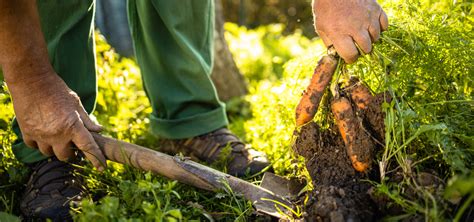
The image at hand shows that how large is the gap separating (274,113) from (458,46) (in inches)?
39.7

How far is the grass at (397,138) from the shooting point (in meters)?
1.76

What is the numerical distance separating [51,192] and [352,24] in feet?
4.78

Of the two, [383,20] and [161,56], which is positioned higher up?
[383,20]

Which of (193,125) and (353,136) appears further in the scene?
(193,125)

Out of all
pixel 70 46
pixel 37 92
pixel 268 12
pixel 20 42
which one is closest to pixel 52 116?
pixel 37 92

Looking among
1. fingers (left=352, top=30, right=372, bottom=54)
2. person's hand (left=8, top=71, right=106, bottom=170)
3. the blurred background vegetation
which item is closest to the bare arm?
person's hand (left=8, top=71, right=106, bottom=170)

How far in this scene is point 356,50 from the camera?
1922 mm

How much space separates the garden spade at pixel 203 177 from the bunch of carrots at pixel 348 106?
1.03ft

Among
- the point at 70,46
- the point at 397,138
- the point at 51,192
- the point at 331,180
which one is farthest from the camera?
the point at 70,46

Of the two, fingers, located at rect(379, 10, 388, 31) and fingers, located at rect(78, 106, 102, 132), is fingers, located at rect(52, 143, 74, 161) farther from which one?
fingers, located at rect(379, 10, 388, 31)

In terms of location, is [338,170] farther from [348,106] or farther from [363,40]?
[363,40]

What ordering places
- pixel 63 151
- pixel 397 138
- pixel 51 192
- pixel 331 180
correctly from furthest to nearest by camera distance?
pixel 51 192 → pixel 63 151 → pixel 331 180 → pixel 397 138

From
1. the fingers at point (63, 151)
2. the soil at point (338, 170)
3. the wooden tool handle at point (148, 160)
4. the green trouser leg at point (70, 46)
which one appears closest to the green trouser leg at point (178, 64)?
the green trouser leg at point (70, 46)

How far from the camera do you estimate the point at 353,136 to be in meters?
1.97
